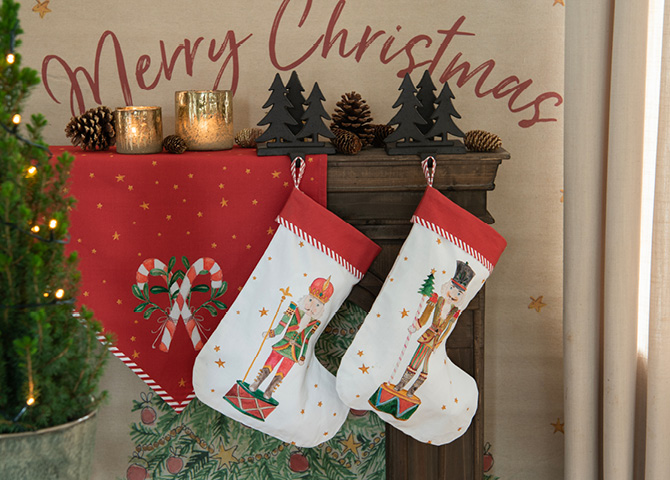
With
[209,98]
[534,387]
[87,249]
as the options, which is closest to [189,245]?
[87,249]

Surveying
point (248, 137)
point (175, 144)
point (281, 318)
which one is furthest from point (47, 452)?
point (248, 137)

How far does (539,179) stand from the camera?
1.69m

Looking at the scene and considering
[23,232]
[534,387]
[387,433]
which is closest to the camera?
[23,232]

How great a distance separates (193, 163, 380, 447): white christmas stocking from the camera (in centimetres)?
142

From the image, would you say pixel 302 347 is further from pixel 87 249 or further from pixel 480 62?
pixel 480 62

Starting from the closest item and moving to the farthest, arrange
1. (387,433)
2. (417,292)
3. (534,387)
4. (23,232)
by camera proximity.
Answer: (23,232) < (417,292) < (387,433) < (534,387)

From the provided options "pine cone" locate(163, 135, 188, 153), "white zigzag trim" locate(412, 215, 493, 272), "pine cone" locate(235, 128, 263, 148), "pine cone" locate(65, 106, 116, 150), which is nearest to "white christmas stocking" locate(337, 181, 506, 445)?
"white zigzag trim" locate(412, 215, 493, 272)

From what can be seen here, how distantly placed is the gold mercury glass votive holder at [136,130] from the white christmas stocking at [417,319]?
0.61m

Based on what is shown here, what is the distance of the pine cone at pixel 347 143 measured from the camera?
1440mm

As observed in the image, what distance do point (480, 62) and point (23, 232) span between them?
1.18 m

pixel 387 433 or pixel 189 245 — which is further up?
pixel 189 245

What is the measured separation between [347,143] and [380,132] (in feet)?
0.47

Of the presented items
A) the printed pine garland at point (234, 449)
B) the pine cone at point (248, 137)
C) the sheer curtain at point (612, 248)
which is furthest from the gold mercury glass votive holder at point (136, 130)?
the sheer curtain at point (612, 248)

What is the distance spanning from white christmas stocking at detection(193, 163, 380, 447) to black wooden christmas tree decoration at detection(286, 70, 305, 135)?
0.57 feet
